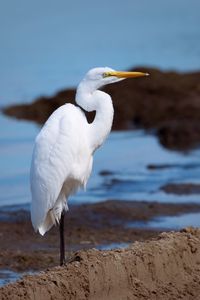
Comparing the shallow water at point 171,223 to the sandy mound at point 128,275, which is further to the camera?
the shallow water at point 171,223

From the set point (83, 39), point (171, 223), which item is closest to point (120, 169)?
point (171, 223)

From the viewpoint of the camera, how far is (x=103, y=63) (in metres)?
26.2

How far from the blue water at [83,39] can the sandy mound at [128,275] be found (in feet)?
46.4

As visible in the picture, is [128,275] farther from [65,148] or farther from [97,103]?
[97,103]

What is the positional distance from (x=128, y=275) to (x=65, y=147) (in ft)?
4.20

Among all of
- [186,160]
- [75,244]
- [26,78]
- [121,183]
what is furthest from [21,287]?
[26,78]

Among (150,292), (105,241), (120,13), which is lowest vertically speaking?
(120,13)

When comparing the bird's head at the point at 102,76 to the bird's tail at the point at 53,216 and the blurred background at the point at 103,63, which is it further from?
the blurred background at the point at 103,63

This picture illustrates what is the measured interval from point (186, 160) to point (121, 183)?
2.09 metres

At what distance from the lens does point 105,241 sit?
38.0 ft

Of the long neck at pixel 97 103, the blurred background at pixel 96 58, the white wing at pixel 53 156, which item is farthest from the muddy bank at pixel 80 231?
the long neck at pixel 97 103

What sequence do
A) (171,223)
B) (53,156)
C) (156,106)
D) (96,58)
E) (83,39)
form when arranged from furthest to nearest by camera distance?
(83,39) → (96,58) → (156,106) → (171,223) → (53,156)

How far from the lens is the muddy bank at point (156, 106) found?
18.7m

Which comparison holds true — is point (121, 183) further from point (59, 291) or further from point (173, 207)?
point (59, 291)
